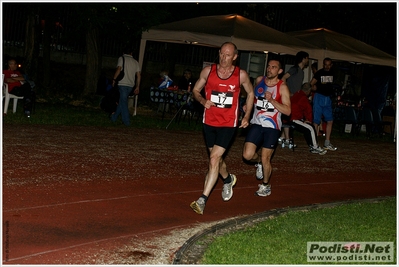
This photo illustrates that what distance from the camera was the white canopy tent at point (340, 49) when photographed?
21.2 m

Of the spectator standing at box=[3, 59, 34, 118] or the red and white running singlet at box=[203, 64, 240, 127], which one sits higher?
the red and white running singlet at box=[203, 64, 240, 127]

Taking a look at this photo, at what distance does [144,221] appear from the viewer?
26.8 ft

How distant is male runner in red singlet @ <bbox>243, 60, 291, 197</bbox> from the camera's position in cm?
972

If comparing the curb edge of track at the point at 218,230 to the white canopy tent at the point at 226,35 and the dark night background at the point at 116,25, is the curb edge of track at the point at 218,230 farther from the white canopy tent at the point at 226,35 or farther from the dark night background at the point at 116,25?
the dark night background at the point at 116,25

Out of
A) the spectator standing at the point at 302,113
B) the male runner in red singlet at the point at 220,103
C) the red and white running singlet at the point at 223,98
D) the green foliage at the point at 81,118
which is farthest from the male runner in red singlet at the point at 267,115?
the green foliage at the point at 81,118

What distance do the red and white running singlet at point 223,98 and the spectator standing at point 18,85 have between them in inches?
382

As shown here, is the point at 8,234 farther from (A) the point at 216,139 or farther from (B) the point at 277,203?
(B) the point at 277,203

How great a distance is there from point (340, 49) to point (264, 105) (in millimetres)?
12375

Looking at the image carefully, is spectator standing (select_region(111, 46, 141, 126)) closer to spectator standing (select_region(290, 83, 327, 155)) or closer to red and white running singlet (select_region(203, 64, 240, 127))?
spectator standing (select_region(290, 83, 327, 155))

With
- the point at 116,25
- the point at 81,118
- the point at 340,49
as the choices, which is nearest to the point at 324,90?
the point at 340,49

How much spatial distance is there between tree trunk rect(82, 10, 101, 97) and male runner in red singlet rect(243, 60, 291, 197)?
16559mm

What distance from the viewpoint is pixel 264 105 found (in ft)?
32.6

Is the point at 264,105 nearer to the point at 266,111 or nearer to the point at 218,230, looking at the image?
the point at 266,111

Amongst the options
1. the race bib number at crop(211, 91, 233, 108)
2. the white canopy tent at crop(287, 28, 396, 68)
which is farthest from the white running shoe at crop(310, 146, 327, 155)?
the race bib number at crop(211, 91, 233, 108)
